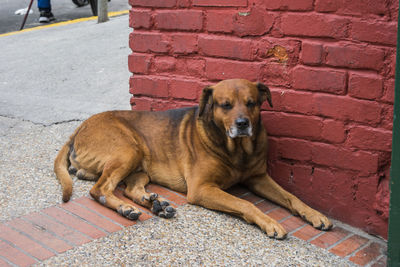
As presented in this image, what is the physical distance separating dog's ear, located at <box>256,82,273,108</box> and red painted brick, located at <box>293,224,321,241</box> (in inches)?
35.8

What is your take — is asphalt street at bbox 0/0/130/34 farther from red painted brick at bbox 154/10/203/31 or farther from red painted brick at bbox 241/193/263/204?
red painted brick at bbox 241/193/263/204

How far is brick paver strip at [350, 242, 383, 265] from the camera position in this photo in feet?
10.9

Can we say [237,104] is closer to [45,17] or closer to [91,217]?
[91,217]

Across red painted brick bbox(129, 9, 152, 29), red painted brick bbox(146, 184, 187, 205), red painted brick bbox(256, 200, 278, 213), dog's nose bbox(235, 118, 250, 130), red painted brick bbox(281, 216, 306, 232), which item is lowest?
red painted brick bbox(256, 200, 278, 213)

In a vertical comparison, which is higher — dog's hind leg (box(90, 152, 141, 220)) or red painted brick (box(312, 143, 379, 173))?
red painted brick (box(312, 143, 379, 173))

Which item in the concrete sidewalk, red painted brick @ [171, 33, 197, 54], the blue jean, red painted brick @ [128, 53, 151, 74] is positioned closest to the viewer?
the concrete sidewalk

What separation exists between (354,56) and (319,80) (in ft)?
0.99

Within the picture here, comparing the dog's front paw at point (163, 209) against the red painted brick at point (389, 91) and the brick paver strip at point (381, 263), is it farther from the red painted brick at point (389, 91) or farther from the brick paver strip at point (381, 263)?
the red painted brick at point (389, 91)

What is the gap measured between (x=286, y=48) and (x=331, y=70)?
0.37m

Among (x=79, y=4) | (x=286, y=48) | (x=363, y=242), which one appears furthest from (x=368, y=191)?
(x=79, y=4)

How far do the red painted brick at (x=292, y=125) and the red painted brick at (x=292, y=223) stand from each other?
1.96 feet

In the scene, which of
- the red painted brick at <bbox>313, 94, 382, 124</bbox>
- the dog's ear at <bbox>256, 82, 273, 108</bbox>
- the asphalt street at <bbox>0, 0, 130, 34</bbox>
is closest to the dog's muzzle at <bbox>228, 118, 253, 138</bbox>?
the dog's ear at <bbox>256, 82, 273, 108</bbox>

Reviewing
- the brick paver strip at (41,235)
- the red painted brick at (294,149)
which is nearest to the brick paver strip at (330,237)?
the red painted brick at (294,149)

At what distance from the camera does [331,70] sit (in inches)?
144
